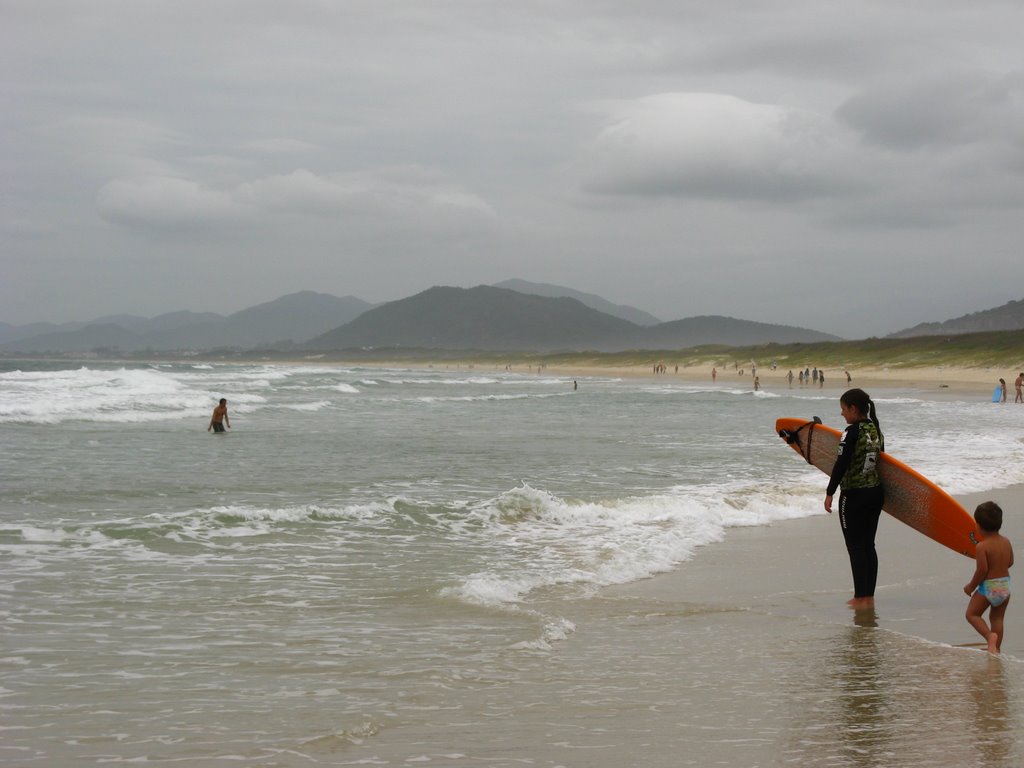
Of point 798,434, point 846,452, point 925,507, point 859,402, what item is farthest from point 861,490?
point 798,434

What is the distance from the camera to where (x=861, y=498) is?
7.38 meters

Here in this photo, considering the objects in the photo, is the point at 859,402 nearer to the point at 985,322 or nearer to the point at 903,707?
the point at 903,707

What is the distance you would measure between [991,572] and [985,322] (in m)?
185

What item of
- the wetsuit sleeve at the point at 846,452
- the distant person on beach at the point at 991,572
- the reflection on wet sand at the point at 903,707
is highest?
the wetsuit sleeve at the point at 846,452

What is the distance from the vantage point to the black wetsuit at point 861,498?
733 cm

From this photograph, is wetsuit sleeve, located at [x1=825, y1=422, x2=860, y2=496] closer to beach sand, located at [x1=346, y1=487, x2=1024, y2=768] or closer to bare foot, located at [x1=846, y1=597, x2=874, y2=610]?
bare foot, located at [x1=846, y1=597, x2=874, y2=610]

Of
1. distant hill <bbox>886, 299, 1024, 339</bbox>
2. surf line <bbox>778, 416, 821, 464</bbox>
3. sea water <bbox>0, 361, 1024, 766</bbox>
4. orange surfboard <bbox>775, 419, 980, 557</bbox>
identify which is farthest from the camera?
distant hill <bbox>886, 299, 1024, 339</bbox>

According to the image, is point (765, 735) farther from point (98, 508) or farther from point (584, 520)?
point (98, 508)

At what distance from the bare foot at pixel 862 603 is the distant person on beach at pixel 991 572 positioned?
1.13 meters

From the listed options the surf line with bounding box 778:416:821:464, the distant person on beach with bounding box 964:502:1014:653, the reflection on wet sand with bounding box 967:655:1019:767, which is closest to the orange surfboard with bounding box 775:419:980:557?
the surf line with bounding box 778:416:821:464

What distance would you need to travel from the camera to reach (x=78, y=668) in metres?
5.62

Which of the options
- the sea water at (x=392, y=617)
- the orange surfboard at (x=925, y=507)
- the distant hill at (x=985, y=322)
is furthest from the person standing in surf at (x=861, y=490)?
the distant hill at (x=985, y=322)

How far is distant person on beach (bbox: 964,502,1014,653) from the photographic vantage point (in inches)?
241

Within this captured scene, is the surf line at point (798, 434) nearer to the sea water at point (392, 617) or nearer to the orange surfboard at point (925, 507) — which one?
the orange surfboard at point (925, 507)
